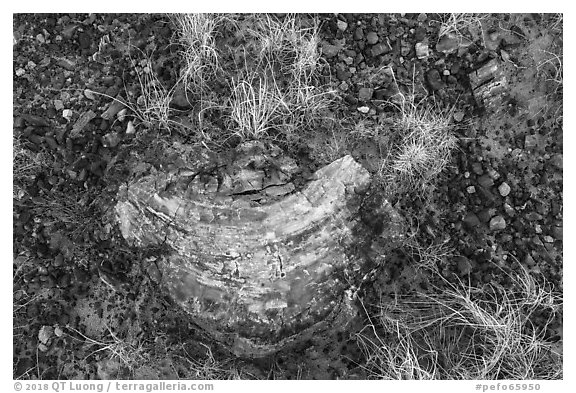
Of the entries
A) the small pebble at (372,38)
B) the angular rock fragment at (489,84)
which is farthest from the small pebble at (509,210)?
the small pebble at (372,38)

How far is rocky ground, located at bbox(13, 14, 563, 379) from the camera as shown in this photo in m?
3.17

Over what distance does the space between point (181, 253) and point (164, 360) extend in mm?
734

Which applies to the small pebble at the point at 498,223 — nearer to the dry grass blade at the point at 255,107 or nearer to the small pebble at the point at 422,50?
the small pebble at the point at 422,50

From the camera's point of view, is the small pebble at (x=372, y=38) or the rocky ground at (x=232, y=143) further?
the small pebble at (x=372, y=38)

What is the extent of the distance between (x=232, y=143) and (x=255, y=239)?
2.35 feet

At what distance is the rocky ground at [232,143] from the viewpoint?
10.4 feet

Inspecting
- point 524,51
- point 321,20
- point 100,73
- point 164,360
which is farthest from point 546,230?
point 100,73

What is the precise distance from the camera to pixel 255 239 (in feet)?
9.86

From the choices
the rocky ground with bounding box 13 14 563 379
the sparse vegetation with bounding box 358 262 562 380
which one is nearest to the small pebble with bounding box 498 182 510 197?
the rocky ground with bounding box 13 14 563 379

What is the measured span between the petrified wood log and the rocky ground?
0.15 metres

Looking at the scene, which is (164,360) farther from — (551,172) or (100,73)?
(551,172)

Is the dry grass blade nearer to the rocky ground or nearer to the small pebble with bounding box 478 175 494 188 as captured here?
the rocky ground

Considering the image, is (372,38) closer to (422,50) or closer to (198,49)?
(422,50)

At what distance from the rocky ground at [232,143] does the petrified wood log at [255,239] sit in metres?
0.15
